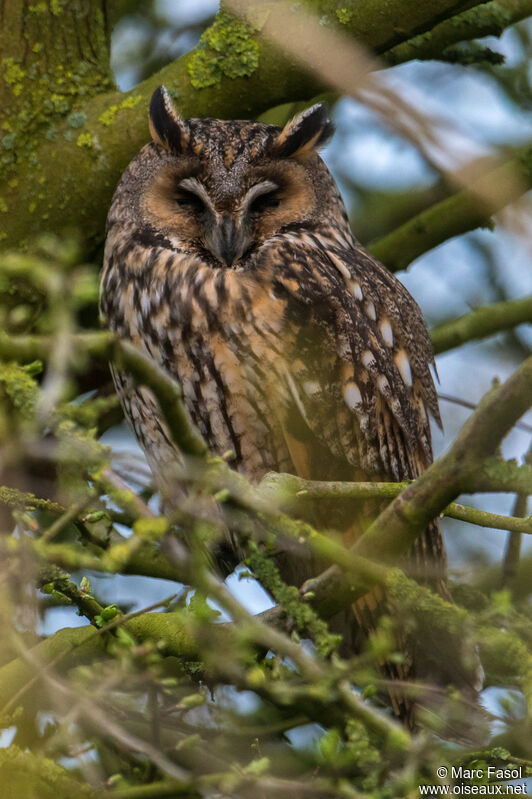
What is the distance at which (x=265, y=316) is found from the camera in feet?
7.23

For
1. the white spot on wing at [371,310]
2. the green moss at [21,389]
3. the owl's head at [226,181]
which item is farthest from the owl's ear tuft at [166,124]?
the green moss at [21,389]

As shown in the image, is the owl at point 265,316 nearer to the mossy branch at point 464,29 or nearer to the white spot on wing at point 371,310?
the white spot on wing at point 371,310

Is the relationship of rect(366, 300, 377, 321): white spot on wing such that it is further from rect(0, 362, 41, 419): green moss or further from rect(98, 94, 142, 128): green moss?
rect(0, 362, 41, 419): green moss

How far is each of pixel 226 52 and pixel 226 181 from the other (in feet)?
1.14

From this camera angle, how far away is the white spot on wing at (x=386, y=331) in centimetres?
236

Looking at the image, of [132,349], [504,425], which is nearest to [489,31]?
[504,425]

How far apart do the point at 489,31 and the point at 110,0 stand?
3.38ft

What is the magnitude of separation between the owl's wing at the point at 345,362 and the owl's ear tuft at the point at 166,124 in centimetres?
35

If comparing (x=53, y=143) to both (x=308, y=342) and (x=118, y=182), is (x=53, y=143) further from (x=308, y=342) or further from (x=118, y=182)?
(x=308, y=342)

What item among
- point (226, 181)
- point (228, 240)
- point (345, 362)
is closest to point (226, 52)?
point (226, 181)

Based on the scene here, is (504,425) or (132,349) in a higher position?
(132,349)

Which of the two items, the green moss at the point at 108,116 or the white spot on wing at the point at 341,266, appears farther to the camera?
the green moss at the point at 108,116

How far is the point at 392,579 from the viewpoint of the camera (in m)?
1.39

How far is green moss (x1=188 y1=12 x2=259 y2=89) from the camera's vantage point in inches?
94.3
